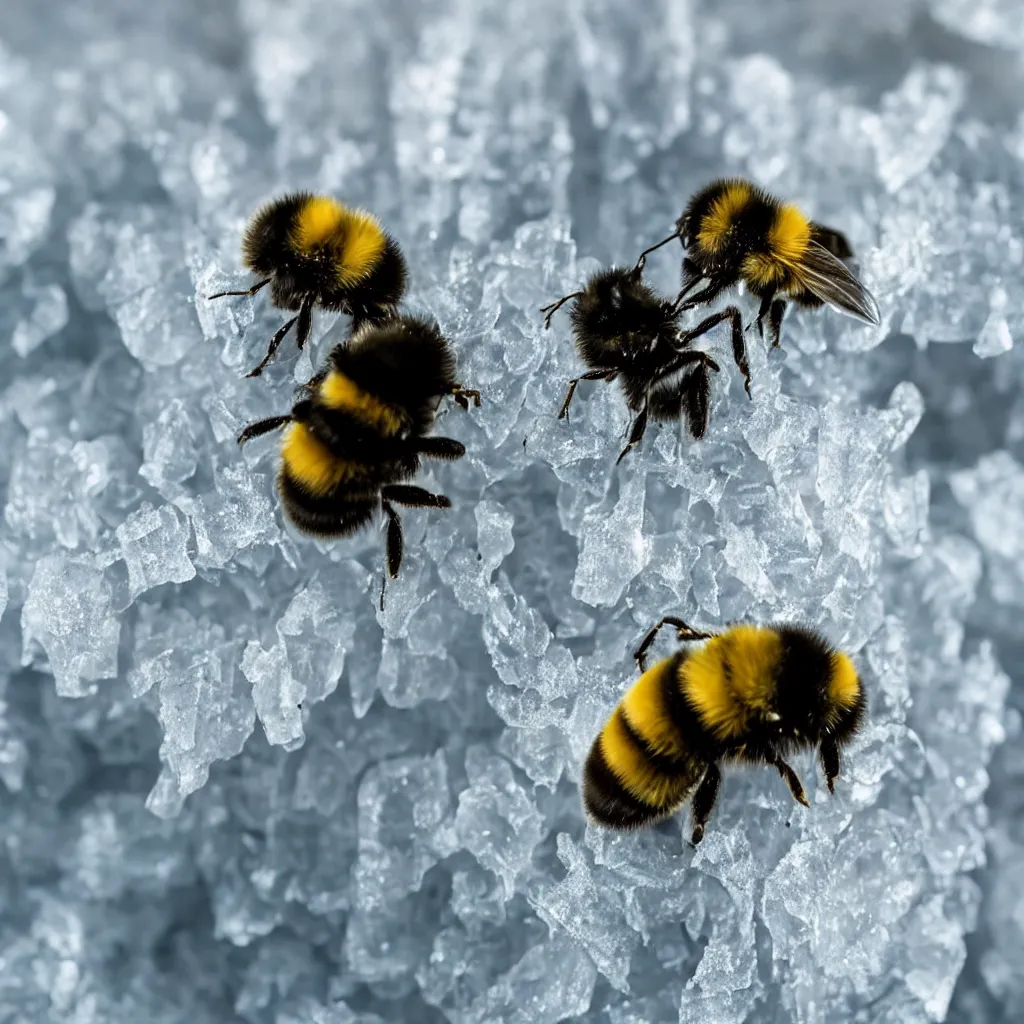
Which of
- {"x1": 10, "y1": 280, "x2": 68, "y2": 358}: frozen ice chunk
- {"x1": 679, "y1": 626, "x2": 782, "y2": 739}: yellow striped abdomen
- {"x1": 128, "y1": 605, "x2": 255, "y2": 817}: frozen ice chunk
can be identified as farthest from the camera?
{"x1": 10, "y1": 280, "x2": 68, "y2": 358}: frozen ice chunk

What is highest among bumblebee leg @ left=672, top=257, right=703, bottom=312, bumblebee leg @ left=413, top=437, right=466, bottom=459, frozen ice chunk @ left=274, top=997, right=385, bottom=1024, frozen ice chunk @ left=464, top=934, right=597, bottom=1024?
bumblebee leg @ left=672, top=257, right=703, bottom=312

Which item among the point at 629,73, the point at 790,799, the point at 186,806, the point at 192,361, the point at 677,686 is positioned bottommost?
the point at 186,806

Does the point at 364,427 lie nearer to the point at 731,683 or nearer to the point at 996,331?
the point at 731,683

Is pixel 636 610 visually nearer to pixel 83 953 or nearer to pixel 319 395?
pixel 319 395

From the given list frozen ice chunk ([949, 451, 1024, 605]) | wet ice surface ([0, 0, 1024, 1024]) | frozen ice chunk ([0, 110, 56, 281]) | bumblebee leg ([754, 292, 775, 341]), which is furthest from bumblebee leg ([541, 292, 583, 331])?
frozen ice chunk ([0, 110, 56, 281])

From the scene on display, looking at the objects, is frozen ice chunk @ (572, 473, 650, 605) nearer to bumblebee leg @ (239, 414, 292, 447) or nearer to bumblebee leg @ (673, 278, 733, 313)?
bumblebee leg @ (673, 278, 733, 313)

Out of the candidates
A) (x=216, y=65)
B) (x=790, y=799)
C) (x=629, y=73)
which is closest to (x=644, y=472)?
(x=790, y=799)

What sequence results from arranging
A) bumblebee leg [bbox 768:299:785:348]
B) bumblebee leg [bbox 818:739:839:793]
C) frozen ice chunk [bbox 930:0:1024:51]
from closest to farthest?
bumblebee leg [bbox 818:739:839:793] → bumblebee leg [bbox 768:299:785:348] → frozen ice chunk [bbox 930:0:1024:51]
